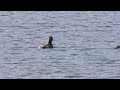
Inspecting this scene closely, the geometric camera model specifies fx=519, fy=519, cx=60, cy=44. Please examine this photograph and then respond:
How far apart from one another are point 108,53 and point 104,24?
27.5ft

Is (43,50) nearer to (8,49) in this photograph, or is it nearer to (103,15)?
(8,49)

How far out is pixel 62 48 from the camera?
1593 centimetres

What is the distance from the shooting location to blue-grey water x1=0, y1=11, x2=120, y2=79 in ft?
36.6

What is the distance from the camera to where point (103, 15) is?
27156 millimetres

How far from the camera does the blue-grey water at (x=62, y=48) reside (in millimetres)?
11148

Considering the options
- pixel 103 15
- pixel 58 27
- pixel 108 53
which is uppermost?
pixel 103 15

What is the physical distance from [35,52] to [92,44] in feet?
8.36

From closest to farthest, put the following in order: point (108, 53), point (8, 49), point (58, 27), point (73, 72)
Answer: point (73, 72)
point (108, 53)
point (8, 49)
point (58, 27)
